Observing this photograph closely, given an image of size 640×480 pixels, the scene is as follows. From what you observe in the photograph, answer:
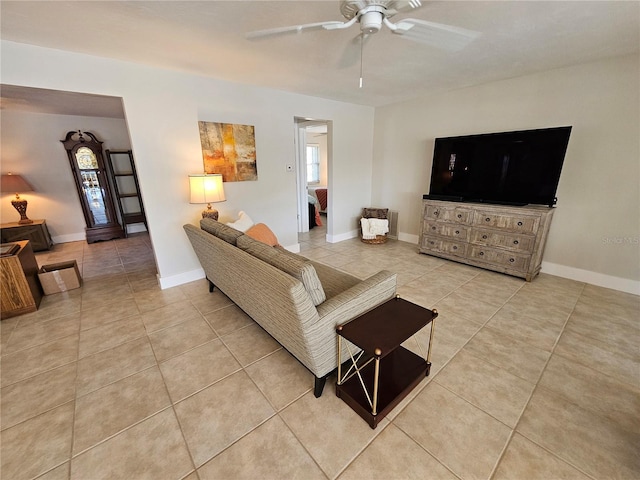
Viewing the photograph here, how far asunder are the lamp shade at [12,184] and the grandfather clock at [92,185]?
647mm

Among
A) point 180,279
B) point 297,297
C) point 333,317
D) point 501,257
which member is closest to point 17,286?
point 180,279

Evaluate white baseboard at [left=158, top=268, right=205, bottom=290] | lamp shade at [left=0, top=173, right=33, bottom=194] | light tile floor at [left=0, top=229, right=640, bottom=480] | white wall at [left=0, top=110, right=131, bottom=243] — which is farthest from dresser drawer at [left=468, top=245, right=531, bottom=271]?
lamp shade at [left=0, top=173, right=33, bottom=194]

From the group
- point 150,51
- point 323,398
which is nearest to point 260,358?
point 323,398

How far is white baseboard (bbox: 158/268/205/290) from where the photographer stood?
3.11 metres

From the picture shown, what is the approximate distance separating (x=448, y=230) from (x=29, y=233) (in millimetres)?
6672

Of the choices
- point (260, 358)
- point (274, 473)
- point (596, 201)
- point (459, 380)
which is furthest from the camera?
point (596, 201)

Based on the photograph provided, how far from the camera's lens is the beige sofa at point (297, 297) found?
1.37 m

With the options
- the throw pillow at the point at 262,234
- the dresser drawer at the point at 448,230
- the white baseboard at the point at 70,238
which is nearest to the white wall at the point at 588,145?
the dresser drawer at the point at 448,230

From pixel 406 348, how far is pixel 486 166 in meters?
2.72

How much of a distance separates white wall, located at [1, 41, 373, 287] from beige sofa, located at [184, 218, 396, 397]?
139 centimetres

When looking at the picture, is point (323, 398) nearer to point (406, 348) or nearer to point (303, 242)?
point (406, 348)

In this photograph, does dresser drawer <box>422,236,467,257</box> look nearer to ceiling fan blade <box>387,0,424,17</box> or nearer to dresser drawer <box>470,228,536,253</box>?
dresser drawer <box>470,228,536,253</box>

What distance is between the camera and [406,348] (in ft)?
6.57

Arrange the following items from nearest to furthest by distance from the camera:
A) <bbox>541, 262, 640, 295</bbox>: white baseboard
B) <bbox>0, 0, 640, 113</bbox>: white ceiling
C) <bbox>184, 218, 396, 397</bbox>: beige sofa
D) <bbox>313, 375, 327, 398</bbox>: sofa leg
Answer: <bbox>184, 218, 396, 397</bbox>: beige sofa
<bbox>313, 375, 327, 398</bbox>: sofa leg
<bbox>0, 0, 640, 113</bbox>: white ceiling
<bbox>541, 262, 640, 295</bbox>: white baseboard
